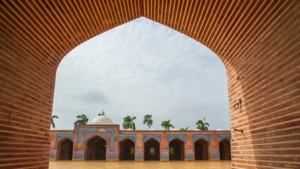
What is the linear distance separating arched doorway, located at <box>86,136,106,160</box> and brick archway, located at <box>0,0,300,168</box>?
67.7 ft

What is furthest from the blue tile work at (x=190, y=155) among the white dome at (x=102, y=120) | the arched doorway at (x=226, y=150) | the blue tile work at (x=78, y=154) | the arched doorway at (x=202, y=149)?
the blue tile work at (x=78, y=154)

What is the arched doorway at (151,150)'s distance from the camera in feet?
95.7

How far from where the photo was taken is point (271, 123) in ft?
12.9

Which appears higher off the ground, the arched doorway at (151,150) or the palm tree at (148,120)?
the palm tree at (148,120)

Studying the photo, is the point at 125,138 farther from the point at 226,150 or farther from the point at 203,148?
the point at 226,150

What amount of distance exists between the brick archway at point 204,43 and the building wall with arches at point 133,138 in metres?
18.6

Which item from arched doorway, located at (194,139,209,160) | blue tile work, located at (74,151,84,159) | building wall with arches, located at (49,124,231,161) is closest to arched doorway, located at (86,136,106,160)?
blue tile work, located at (74,151,84,159)

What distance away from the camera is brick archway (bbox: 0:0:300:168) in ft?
11.9

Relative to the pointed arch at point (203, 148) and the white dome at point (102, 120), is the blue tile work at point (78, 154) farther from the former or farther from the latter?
the pointed arch at point (203, 148)

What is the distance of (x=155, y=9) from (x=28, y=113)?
157 inches

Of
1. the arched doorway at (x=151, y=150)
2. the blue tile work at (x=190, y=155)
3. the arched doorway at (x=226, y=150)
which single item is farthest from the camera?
the arched doorway at (x=151, y=150)

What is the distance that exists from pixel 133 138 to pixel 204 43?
63.5 ft

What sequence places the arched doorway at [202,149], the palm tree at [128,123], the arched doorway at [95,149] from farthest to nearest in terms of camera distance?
the palm tree at [128,123] → the arched doorway at [202,149] → the arched doorway at [95,149]

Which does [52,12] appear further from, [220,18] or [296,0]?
[296,0]
